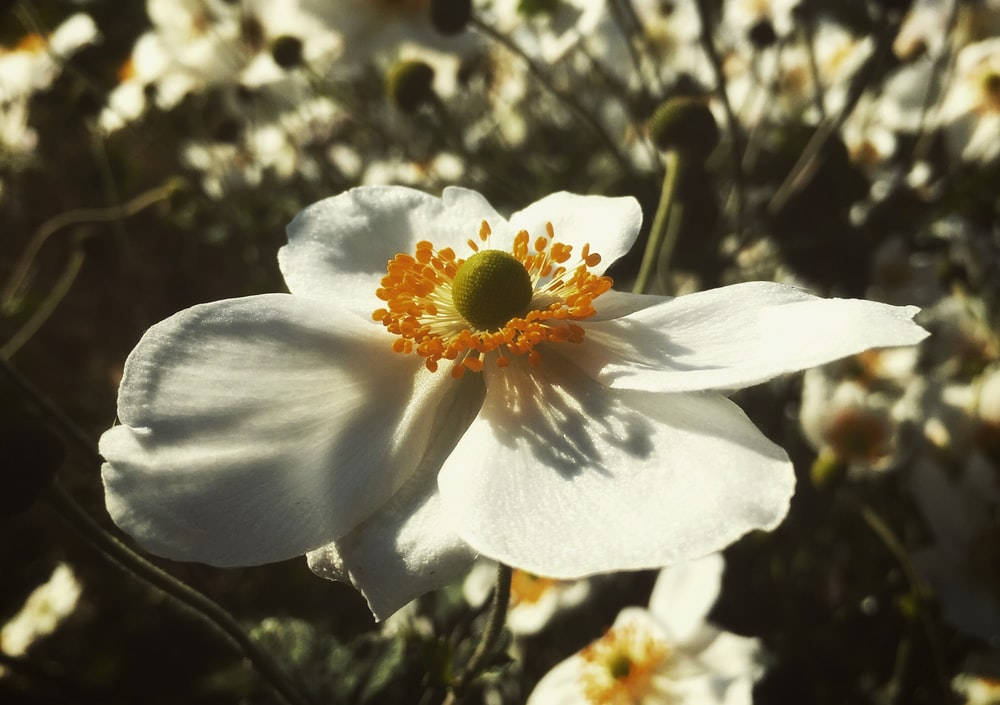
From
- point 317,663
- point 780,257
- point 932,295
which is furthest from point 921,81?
point 317,663

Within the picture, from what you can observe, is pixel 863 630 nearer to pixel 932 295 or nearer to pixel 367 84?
pixel 932 295

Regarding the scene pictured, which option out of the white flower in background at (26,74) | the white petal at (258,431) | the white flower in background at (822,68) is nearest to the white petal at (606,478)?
the white petal at (258,431)

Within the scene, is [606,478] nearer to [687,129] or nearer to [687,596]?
[687,129]

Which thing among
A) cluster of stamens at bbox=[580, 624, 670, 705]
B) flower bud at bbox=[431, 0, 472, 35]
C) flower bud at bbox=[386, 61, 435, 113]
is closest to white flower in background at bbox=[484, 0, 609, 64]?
flower bud at bbox=[431, 0, 472, 35]

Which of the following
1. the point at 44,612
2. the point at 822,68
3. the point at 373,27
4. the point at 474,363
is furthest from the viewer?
the point at 822,68

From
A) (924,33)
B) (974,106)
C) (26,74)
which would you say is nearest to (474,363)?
(974,106)

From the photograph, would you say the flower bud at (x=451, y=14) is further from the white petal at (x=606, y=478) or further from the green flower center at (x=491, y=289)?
the white petal at (x=606, y=478)
